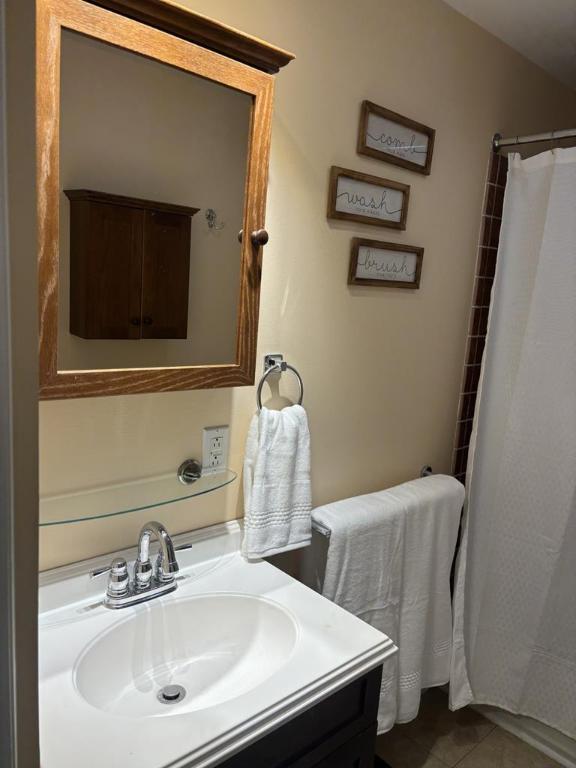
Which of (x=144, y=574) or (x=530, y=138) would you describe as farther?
(x=530, y=138)

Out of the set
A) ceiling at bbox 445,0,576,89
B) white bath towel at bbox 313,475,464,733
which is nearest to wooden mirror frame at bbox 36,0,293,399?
white bath towel at bbox 313,475,464,733

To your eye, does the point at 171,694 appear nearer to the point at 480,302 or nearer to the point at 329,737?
the point at 329,737

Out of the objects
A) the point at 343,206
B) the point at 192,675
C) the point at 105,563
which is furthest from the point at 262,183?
the point at 192,675

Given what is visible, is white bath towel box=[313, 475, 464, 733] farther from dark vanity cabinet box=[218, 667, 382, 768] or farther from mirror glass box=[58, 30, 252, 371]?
mirror glass box=[58, 30, 252, 371]

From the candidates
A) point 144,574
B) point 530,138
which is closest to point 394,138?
point 530,138

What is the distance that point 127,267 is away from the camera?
104 cm

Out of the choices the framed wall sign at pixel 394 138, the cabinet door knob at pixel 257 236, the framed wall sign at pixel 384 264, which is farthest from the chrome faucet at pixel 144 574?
the framed wall sign at pixel 394 138

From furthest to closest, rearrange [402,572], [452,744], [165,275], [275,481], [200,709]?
[452,744] → [402,572] → [275,481] → [165,275] → [200,709]

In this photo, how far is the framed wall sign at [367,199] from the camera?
145 cm

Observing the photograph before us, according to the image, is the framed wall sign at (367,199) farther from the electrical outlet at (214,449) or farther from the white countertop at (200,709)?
the white countertop at (200,709)

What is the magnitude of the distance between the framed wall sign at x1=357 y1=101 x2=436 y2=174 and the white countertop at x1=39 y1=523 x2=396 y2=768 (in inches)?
40.8

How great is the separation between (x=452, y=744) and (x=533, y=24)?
2.26 meters

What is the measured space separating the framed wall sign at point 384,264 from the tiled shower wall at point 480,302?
349 millimetres

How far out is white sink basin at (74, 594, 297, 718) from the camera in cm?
107
